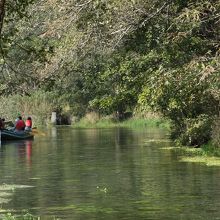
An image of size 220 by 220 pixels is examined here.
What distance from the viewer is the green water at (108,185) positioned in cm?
1817

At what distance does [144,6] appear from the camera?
27.8 meters

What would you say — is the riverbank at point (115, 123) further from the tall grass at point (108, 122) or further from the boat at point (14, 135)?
the boat at point (14, 135)

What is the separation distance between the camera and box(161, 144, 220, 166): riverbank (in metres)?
29.7

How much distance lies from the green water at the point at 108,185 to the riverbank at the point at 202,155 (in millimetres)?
491

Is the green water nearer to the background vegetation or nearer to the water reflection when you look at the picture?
the water reflection

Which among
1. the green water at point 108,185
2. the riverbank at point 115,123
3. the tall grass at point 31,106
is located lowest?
the green water at point 108,185

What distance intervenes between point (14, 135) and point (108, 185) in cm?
2788

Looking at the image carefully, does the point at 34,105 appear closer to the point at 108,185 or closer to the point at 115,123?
the point at 115,123

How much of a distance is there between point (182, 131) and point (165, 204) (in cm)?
1981

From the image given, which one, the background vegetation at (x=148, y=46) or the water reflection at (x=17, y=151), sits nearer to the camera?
the background vegetation at (x=148, y=46)

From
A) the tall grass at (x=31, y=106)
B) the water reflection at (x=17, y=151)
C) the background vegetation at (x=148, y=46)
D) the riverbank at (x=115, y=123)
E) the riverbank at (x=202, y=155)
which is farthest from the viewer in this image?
the tall grass at (x=31, y=106)

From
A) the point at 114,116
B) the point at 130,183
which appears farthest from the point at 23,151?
the point at 114,116

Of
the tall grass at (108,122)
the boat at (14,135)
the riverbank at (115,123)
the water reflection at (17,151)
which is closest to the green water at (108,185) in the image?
the water reflection at (17,151)

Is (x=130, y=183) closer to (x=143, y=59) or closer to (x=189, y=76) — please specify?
(x=189, y=76)
